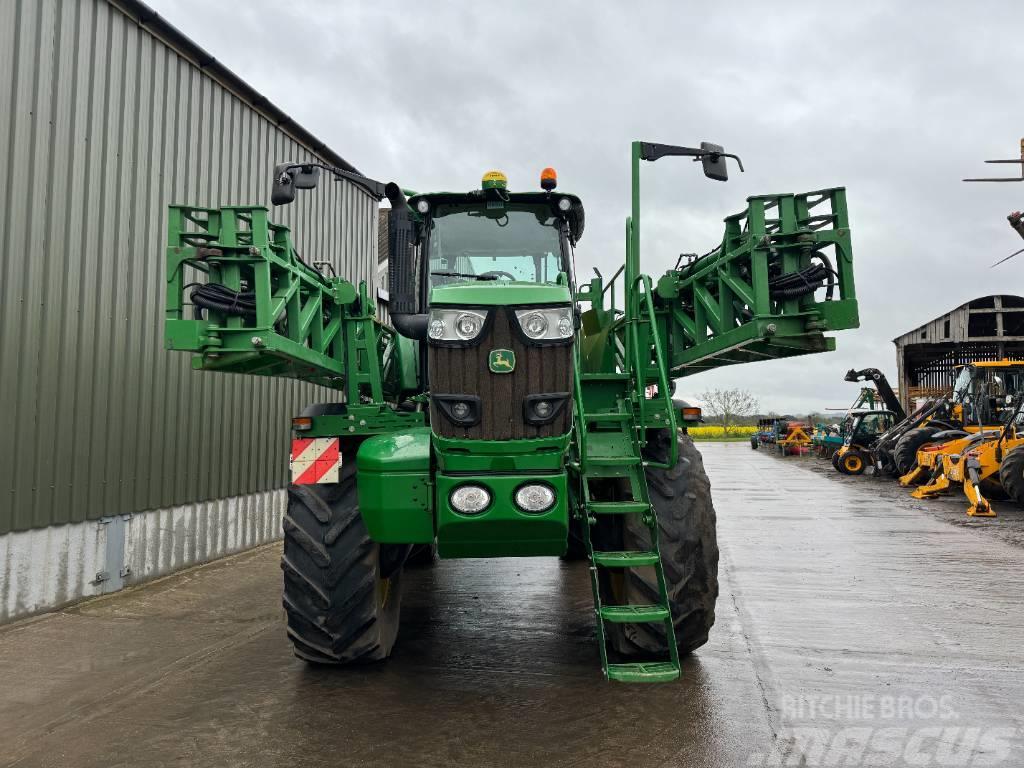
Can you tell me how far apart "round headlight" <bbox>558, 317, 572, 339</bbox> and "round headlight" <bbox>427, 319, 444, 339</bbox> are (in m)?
0.56

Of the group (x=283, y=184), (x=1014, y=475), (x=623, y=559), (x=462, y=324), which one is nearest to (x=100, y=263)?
(x=283, y=184)

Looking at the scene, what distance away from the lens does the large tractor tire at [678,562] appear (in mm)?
4309

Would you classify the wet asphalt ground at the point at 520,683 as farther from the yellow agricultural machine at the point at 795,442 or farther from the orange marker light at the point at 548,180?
the yellow agricultural machine at the point at 795,442

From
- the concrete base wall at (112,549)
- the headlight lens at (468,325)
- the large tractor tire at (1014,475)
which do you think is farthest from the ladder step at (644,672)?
the large tractor tire at (1014,475)

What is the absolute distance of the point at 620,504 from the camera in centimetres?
410

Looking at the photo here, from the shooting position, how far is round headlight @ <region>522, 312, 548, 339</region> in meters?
3.75

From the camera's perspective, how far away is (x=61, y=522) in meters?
6.46

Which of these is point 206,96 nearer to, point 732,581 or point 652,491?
point 652,491

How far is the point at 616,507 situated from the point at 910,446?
18.1 meters

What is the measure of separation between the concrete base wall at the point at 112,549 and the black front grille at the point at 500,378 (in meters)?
4.23

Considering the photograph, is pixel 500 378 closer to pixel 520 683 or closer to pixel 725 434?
pixel 520 683

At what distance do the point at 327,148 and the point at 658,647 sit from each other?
30.3 feet

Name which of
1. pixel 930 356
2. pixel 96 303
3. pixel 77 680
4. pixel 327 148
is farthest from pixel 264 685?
pixel 930 356

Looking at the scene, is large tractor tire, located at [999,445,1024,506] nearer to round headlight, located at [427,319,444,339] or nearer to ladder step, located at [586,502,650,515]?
ladder step, located at [586,502,650,515]
